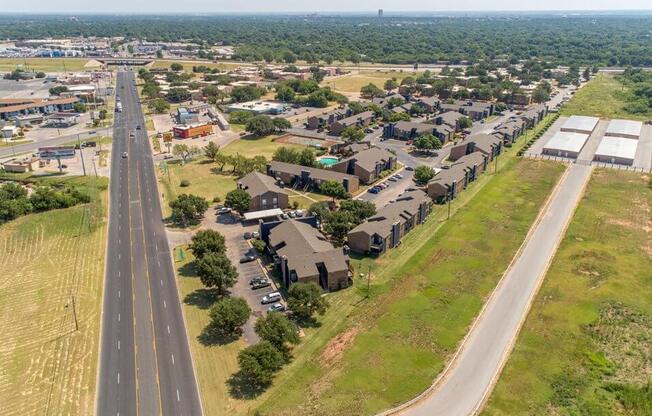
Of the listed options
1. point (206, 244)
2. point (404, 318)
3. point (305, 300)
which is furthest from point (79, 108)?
point (404, 318)

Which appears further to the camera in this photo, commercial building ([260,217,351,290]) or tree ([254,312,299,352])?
commercial building ([260,217,351,290])

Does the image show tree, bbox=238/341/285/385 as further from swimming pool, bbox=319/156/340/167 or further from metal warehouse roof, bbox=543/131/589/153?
metal warehouse roof, bbox=543/131/589/153

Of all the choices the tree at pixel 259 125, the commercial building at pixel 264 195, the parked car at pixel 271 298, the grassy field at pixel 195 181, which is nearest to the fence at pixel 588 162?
the commercial building at pixel 264 195

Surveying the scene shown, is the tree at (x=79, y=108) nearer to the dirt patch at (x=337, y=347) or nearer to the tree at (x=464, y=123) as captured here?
the tree at (x=464, y=123)

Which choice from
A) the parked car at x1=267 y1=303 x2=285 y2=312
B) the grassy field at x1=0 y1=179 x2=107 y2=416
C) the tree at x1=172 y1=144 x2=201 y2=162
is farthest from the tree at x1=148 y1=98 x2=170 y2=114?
the parked car at x1=267 y1=303 x2=285 y2=312

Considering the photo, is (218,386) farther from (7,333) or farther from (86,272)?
(86,272)
